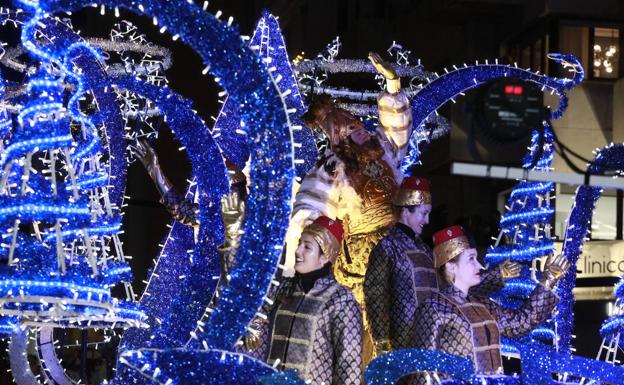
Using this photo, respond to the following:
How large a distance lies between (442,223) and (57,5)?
33.8 feet

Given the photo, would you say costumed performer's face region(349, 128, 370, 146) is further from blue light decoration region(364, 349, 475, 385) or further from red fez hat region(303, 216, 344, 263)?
blue light decoration region(364, 349, 475, 385)

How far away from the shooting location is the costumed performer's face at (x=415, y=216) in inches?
312

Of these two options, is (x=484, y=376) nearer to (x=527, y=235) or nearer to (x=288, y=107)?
(x=288, y=107)

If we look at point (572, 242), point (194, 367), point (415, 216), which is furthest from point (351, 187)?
point (194, 367)

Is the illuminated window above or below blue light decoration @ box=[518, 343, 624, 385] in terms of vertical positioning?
above

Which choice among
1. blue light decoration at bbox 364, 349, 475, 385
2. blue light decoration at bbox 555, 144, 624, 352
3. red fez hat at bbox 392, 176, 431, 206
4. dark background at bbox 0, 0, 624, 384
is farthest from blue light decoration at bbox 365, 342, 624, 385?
dark background at bbox 0, 0, 624, 384

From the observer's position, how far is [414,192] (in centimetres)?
786

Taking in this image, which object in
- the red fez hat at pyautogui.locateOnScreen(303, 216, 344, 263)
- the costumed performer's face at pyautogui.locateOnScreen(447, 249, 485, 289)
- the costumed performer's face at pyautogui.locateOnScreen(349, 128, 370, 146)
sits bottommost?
the costumed performer's face at pyautogui.locateOnScreen(447, 249, 485, 289)

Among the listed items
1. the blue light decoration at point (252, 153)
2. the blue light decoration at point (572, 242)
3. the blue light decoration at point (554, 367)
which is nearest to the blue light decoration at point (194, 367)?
the blue light decoration at point (252, 153)

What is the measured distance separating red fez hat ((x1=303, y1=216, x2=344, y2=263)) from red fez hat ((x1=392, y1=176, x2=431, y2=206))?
930 millimetres

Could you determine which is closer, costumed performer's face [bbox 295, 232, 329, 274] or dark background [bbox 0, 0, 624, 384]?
costumed performer's face [bbox 295, 232, 329, 274]

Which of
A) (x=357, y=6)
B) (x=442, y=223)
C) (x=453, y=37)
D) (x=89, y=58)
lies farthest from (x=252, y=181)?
(x=357, y=6)

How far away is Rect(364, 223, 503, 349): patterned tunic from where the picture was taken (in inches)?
307

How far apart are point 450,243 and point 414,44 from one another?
1801cm
